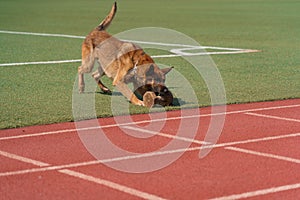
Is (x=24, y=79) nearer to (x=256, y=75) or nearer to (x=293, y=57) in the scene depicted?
(x=256, y=75)

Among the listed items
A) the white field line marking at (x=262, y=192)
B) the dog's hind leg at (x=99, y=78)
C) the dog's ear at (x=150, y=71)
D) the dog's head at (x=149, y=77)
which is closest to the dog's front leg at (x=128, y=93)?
the dog's head at (x=149, y=77)

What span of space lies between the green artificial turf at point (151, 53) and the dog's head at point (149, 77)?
0.39 metres

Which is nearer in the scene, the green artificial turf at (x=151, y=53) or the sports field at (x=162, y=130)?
the sports field at (x=162, y=130)

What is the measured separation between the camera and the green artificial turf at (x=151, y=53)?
13117mm

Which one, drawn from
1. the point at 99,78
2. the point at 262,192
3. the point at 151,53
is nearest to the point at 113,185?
the point at 262,192

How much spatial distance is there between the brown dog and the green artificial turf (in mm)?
391

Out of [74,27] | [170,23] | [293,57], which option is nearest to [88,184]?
[293,57]

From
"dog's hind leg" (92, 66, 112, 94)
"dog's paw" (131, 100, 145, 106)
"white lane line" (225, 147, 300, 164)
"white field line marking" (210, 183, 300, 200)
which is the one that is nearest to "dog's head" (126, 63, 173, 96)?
"dog's paw" (131, 100, 145, 106)

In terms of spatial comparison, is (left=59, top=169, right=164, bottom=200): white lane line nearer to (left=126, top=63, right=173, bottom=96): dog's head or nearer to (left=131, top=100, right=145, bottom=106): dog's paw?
(left=126, top=63, right=173, bottom=96): dog's head

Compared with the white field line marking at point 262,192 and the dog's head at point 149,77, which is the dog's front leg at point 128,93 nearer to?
the dog's head at point 149,77

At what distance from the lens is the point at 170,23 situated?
33.6 metres

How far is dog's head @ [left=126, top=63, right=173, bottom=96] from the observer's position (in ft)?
40.1

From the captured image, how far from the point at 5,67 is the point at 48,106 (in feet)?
18.2

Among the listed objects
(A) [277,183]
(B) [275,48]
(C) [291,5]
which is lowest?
(C) [291,5]
